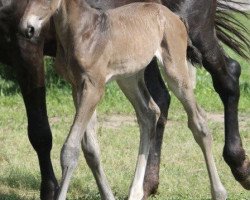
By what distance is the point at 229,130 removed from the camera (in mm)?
7062

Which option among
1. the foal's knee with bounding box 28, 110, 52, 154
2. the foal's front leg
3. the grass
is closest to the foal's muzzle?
the foal's front leg

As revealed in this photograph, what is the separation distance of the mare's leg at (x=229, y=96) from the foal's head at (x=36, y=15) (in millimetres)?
2042

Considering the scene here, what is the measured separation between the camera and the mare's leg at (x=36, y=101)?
20.1 ft

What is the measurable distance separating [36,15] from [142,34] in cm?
108

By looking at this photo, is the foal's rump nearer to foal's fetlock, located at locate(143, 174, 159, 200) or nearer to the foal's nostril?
the foal's nostril

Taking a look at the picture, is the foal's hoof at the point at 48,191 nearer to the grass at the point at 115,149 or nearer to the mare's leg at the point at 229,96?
the grass at the point at 115,149

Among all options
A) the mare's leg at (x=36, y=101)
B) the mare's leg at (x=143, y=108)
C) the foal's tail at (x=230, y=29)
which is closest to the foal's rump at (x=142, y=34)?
the mare's leg at (x=143, y=108)

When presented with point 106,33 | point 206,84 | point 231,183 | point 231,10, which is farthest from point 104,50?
point 206,84

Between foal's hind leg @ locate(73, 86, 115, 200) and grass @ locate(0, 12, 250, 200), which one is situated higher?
foal's hind leg @ locate(73, 86, 115, 200)

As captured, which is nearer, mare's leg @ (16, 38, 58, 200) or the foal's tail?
mare's leg @ (16, 38, 58, 200)

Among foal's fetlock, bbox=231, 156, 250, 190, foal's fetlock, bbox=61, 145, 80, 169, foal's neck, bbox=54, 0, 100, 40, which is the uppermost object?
foal's neck, bbox=54, 0, 100, 40

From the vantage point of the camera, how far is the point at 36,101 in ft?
20.5

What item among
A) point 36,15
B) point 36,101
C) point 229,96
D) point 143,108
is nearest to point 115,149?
point 229,96

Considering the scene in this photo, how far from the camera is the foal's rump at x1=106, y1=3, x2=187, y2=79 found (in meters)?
5.63
